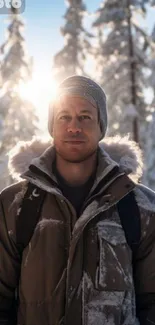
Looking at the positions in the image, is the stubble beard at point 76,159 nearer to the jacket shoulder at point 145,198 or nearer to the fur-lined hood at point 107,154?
the fur-lined hood at point 107,154

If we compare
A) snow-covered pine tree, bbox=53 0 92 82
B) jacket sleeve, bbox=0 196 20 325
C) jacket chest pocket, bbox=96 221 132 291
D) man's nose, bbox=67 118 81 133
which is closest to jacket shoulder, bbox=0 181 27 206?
jacket sleeve, bbox=0 196 20 325

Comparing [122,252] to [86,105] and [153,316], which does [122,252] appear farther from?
[86,105]

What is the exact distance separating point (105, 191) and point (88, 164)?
0.38m

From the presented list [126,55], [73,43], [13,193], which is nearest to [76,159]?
[13,193]

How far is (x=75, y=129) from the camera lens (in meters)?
3.80

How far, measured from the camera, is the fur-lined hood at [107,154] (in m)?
4.10

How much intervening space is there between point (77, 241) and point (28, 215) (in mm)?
460

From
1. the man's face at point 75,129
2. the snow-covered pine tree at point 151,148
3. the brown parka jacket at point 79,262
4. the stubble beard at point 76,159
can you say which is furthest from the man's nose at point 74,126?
the snow-covered pine tree at point 151,148

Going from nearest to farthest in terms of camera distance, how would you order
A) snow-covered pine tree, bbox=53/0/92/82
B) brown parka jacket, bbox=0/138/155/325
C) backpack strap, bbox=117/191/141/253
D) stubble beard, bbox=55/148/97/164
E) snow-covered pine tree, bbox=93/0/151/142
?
brown parka jacket, bbox=0/138/155/325, backpack strap, bbox=117/191/141/253, stubble beard, bbox=55/148/97/164, snow-covered pine tree, bbox=93/0/151/142, snow-covered pine tree, bbox=53/0/92/82

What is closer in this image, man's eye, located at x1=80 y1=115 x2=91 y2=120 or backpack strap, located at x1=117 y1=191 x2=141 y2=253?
backpack strap, located at x1=117 y1=191 x2=141 y2=253

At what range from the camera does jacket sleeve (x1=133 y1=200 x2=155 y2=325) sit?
362cm

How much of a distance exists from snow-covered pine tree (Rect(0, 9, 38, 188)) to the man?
744 inches

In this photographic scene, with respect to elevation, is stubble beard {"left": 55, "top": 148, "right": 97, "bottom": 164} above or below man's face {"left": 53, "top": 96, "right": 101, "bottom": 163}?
below

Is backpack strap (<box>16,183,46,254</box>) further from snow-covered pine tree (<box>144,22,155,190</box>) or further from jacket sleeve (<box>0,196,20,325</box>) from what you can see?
snow-covered pine tree (<box>144,22,155,190</box>)
